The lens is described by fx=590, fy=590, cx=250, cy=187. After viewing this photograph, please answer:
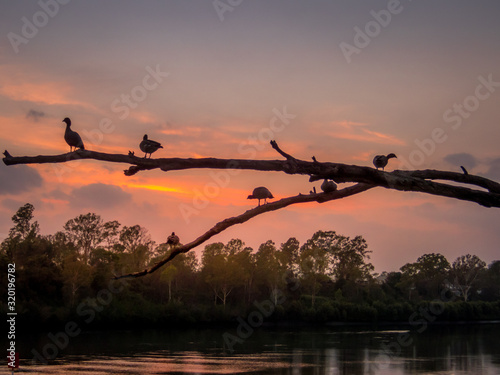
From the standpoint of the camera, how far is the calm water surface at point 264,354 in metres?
34.5

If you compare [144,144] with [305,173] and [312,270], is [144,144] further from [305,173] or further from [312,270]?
[312,270]

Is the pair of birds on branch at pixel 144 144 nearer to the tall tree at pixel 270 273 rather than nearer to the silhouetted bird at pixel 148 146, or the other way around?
the silhouetted bird at pixel 148 146

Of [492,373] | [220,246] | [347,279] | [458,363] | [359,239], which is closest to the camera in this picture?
[492,373]

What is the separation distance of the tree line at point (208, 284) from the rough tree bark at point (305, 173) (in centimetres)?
5181

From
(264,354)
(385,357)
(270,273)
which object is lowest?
(385,357)

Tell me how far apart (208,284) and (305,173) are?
70.5 meters

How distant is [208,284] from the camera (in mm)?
73875

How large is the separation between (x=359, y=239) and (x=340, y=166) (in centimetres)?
9413

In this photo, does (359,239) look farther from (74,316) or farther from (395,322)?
(74,316)

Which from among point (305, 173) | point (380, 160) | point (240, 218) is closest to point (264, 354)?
point (380, 160)

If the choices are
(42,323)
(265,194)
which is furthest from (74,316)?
(265,194)

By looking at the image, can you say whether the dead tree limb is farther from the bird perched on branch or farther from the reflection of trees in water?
the reflection of trees in water

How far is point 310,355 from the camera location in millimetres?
42188

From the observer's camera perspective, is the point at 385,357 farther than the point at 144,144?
Yes
